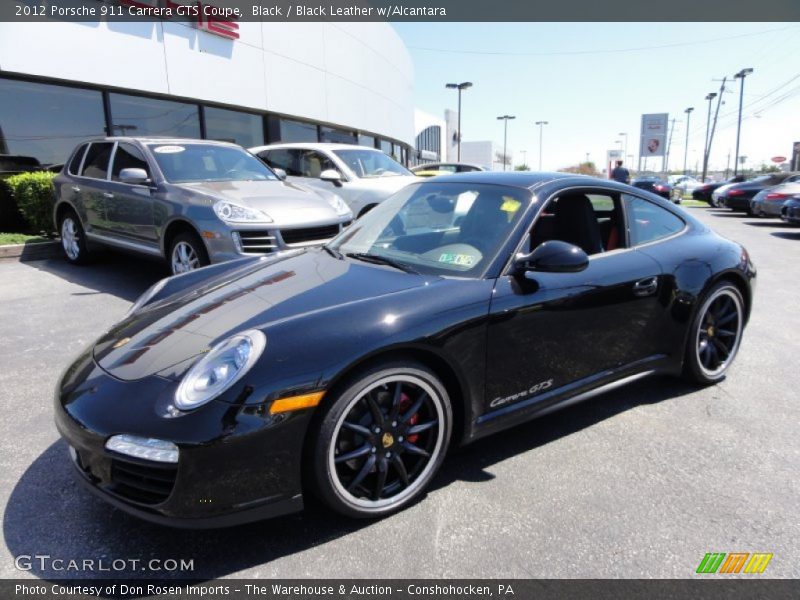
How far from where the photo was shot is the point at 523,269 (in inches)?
102

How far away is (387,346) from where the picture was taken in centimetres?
213

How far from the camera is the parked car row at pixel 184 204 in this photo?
532cm

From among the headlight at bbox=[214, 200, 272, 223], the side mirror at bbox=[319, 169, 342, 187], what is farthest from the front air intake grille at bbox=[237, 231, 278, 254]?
the side mirror at bbox=[319, 169, 342, 187]

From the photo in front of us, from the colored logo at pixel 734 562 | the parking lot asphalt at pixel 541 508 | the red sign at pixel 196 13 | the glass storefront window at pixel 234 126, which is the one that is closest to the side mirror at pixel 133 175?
the parking lot asphalt at pixel 541 508

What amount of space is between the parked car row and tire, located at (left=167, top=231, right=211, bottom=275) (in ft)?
0.03

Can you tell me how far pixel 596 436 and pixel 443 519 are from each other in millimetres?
1152

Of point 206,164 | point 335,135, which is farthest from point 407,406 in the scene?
point 335,135

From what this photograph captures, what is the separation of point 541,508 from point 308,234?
4.00 metres

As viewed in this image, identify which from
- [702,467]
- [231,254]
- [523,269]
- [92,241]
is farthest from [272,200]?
[702,467]

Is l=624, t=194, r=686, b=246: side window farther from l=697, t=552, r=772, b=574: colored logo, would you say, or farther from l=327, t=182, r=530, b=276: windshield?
l=697, t=552, r=772, b=574: colored logo

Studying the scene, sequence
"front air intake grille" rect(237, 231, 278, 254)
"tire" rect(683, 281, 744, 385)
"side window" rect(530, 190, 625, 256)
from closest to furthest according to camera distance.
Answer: "side window" rect(530, 190, 625, 256) < "tire" rect(683, 281, 744, 385) < "front air intake grille" rect(237, 231, 278, 254)

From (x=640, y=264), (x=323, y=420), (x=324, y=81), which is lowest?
(x=323, y=420)

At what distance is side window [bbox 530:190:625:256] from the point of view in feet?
10.4

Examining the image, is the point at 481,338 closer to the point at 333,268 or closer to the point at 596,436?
the point at 333,268
